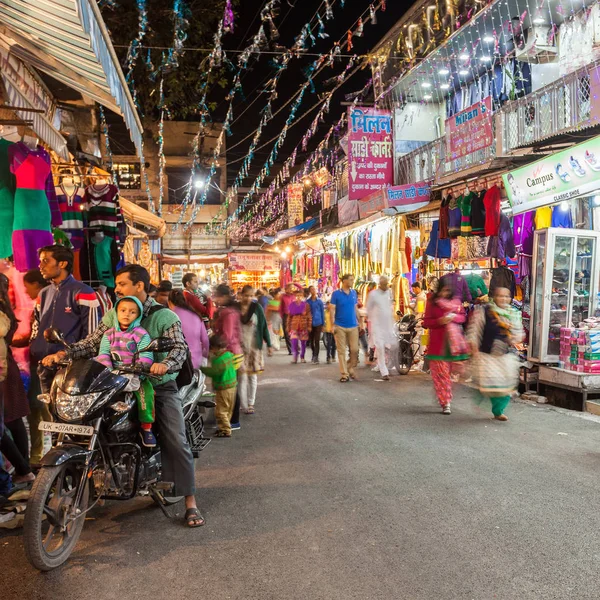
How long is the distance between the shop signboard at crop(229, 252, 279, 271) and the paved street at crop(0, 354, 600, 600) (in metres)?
25.6

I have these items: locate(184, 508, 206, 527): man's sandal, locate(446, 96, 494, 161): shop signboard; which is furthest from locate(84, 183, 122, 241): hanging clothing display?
locate(446, 96, 494, 161): shop signboard

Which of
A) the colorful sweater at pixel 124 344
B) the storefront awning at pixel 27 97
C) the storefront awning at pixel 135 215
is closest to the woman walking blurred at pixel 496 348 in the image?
the colorful sweater at pixel 124 344

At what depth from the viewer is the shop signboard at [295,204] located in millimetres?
27234

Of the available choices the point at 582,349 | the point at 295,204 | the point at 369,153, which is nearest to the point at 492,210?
the point at 582,349

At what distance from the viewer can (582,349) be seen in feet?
27.8

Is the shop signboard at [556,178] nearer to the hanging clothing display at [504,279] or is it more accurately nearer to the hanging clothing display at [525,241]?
the hanging clothing display at [525,241]

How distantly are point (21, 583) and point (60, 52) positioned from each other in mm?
4080

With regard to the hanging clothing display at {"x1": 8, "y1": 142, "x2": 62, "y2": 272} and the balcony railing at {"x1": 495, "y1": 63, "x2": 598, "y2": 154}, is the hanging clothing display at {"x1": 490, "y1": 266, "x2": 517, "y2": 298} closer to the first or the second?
the balcony railing at {"x1": 495, "y1": 63, "x2": 598, "y2": 154}

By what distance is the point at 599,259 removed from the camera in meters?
9.39

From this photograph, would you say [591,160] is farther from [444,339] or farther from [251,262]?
[251,262]

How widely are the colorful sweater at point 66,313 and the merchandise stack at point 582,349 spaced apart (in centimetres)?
724

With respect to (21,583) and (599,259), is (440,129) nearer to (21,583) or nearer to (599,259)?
(599,259)

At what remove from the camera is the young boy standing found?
7.10 m

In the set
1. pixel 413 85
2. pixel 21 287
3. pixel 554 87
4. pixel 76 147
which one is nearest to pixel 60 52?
pixel 21 287
